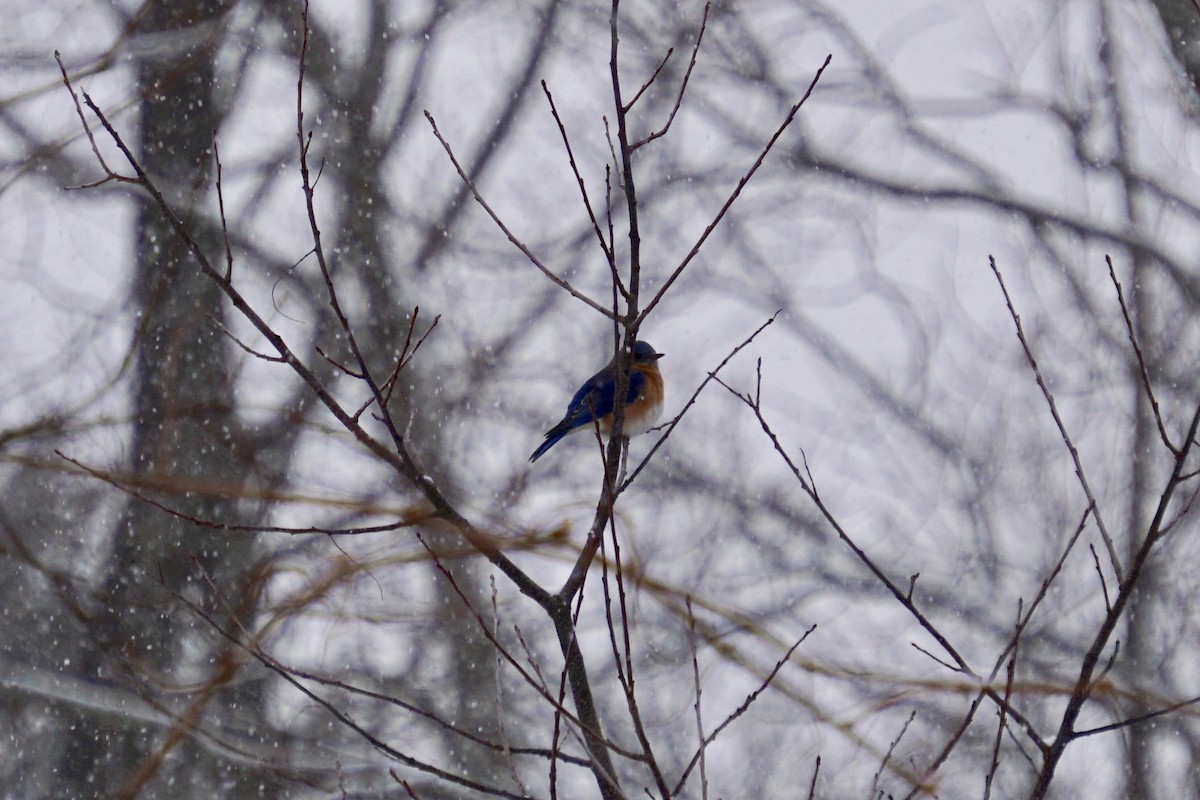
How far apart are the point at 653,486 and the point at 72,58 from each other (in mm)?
3048

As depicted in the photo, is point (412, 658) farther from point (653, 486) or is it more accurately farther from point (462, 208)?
point (462, 208)

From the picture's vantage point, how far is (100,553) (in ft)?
11.1

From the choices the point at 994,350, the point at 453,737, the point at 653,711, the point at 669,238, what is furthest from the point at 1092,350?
the point at 453,737

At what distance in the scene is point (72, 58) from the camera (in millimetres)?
3596

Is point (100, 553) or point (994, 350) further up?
point (994, 350)

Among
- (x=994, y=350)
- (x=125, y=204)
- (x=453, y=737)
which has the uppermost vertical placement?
(x=994, y=350)

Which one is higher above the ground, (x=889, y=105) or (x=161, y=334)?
(x=889, y=105)

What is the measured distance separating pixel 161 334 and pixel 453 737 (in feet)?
6.05

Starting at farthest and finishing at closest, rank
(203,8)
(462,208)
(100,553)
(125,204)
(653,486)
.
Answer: (653,486), (462,208), (203,8), (125,204), (100,553)

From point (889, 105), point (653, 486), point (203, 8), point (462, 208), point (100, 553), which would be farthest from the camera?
point (889, 105)

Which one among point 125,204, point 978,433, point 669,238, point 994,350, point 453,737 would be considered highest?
point 669,238

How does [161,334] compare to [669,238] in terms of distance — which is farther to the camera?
[669,238]

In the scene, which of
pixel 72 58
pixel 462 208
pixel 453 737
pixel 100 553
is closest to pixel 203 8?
pixel 72 58

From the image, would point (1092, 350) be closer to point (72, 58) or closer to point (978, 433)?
point (978, 433)
